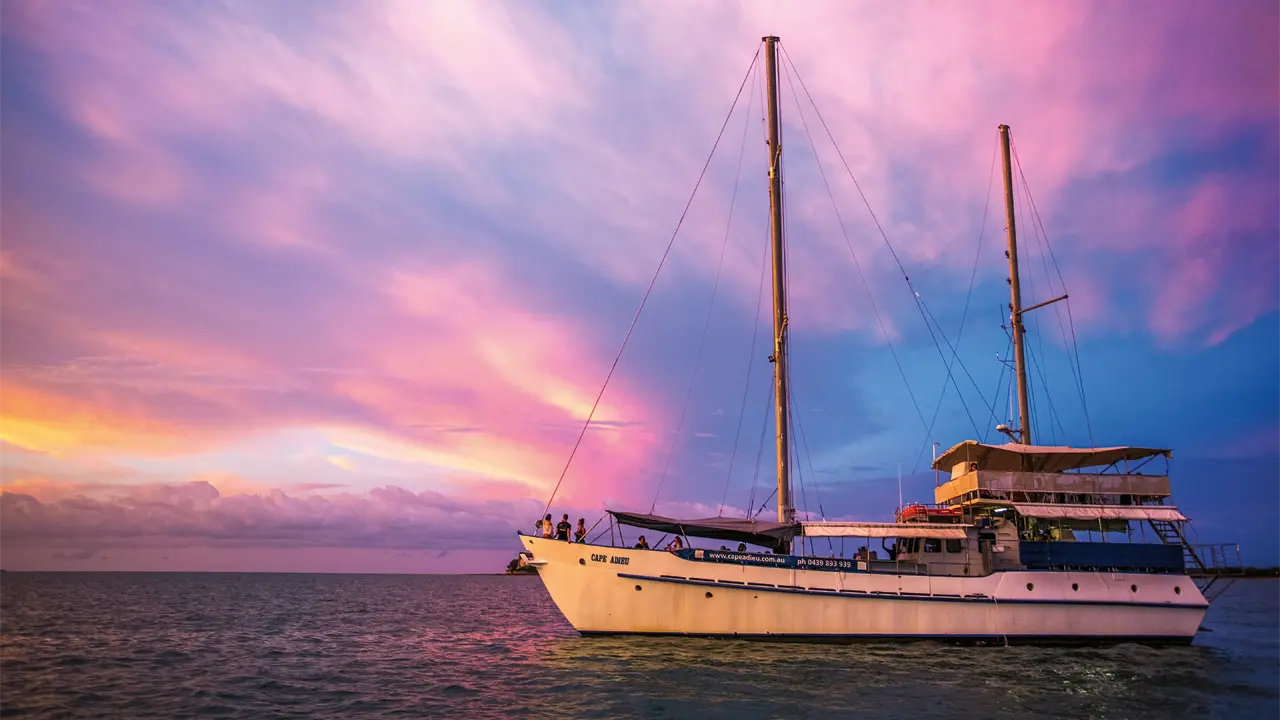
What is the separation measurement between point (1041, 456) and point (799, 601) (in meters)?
13.0

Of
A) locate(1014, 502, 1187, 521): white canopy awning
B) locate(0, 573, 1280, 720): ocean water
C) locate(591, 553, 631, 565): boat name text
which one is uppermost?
locate(1014, 502, 1187, 521): white canopy awning

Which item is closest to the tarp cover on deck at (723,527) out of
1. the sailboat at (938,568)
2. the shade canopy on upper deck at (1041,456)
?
the sailboat at (938,568)

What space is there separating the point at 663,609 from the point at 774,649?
371cm

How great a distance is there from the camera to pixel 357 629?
38406mm

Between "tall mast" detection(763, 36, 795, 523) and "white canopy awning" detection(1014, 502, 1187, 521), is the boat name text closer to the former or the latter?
"tall mast" detection(763, 36, 795, 523)

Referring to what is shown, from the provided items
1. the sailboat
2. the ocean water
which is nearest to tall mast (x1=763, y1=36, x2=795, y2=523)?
the sailboat

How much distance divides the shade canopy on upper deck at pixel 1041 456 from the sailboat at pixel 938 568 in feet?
0.23

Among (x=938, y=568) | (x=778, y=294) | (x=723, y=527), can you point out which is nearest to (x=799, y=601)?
(x=723, y=527)

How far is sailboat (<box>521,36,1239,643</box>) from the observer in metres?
24.7

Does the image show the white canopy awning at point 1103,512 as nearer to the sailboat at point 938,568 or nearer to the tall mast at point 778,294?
the sailboat at point 938,568

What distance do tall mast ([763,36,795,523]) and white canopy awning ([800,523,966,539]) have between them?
1.05m

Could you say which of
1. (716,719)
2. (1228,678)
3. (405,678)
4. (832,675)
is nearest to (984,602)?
(1228,678)

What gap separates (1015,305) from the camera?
37.2m

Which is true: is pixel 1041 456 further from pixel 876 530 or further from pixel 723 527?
pixel 723 527
